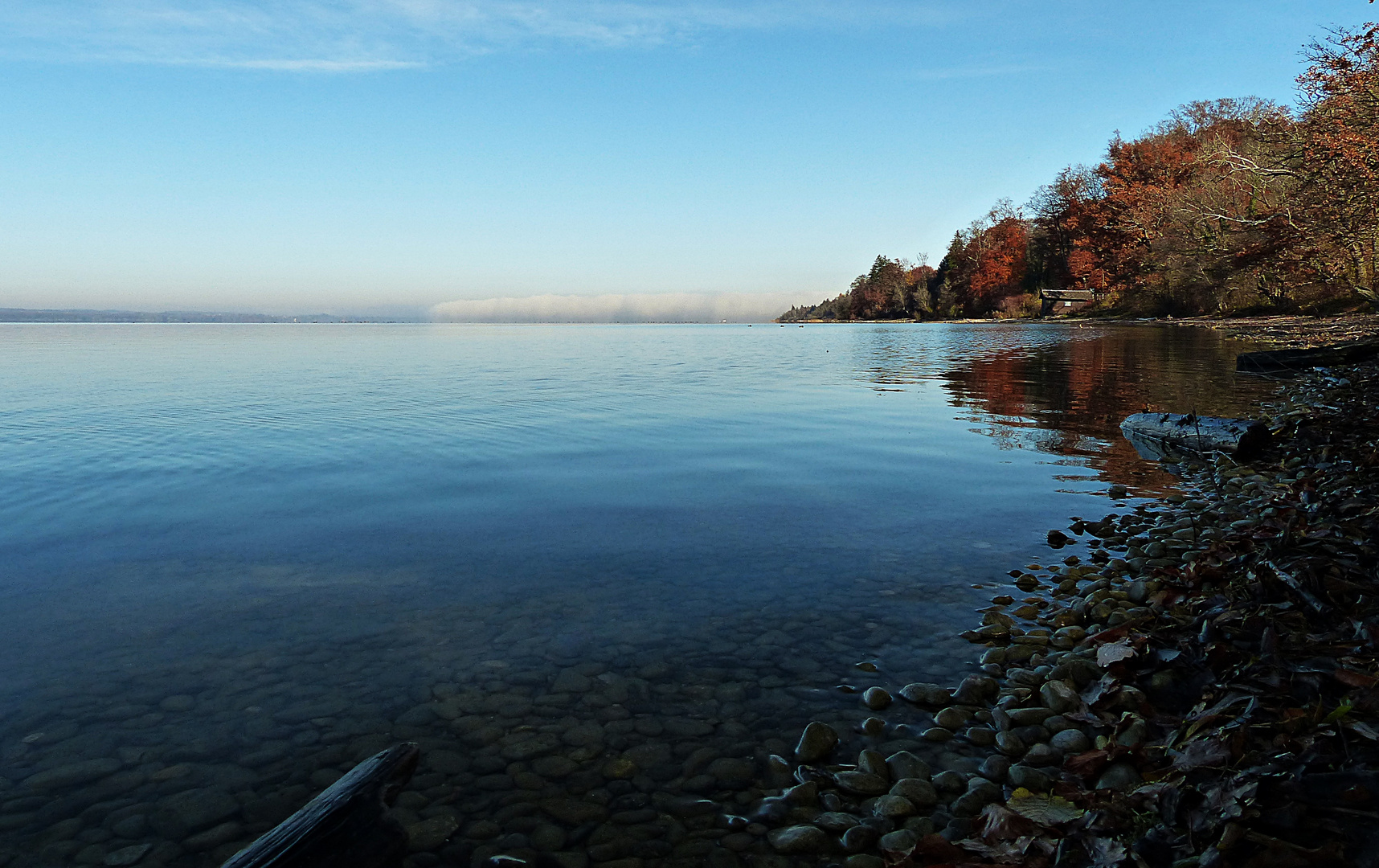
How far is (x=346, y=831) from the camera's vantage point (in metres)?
3.11

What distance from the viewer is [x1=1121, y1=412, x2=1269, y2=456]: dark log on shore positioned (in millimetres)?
10141

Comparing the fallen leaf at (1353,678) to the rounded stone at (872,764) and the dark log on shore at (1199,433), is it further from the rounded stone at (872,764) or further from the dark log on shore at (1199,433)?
the dark log on shore at (1199,433)

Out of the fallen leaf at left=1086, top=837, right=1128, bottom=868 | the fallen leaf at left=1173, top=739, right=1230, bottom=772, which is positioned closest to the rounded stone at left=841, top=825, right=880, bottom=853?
the fallen leaf at left=1086, top=837, right=1128, bottom=868

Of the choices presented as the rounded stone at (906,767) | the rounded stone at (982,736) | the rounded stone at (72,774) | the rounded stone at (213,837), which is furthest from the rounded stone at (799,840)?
the rounded stone at (72,774)

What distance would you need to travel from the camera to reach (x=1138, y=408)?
16.4 metres

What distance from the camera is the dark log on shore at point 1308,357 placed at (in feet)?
47.0

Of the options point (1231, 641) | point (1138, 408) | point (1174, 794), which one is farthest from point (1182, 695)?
point (1138, 408)

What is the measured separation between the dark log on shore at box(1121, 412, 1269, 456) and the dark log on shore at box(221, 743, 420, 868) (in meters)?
11.3

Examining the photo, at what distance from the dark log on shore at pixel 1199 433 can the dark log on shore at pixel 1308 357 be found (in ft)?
17.3

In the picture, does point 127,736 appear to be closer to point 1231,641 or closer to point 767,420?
point 1231,641

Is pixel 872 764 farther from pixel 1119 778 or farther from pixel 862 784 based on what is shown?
pixel 1119 778

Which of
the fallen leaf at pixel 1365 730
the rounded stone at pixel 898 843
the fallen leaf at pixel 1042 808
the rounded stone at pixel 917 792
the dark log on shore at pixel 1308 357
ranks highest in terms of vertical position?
the dark log on shore at pixel 1308 357

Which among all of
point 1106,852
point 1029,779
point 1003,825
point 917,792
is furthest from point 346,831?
point 1029,779

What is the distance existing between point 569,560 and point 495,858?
397 cm
